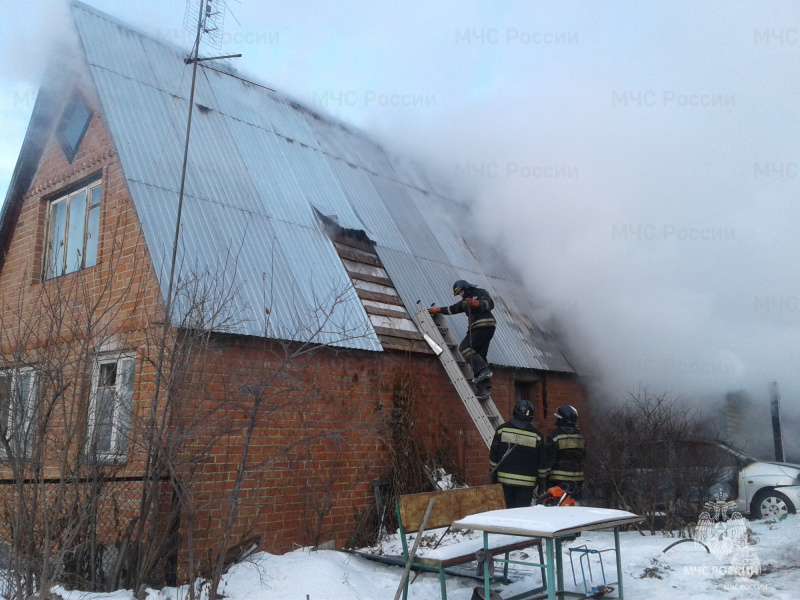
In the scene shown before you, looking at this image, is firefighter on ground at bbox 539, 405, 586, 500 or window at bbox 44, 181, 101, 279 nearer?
firefighter on ground at bbox 539, 405, 586, 500

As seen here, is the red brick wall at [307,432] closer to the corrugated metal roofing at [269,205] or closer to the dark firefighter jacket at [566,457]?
the corrugated metal roofing at [269,205]

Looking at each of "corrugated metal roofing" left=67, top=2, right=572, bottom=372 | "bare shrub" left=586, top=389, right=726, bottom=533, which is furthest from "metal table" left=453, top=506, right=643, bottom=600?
"bare shrub" left=586, top=389, right=726, bottom=533

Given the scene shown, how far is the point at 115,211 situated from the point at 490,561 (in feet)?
17.5

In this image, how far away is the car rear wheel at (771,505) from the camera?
9.11 metres

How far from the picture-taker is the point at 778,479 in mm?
9242

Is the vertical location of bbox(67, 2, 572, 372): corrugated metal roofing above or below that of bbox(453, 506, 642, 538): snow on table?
above

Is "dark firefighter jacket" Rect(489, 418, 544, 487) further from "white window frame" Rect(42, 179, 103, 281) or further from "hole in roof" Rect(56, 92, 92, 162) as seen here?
"hole in roof" Rect(56, 92, 92, 162)

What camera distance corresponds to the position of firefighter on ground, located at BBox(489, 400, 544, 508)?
707 centimetres

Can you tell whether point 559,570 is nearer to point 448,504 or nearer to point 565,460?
point 448,504

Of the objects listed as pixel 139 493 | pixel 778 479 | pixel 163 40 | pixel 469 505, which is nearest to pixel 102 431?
pixel 139 493

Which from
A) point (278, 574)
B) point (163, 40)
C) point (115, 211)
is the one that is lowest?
point (278, 574)

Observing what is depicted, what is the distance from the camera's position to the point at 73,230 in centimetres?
865

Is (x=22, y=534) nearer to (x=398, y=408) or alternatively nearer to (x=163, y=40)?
(x=398, y=408)

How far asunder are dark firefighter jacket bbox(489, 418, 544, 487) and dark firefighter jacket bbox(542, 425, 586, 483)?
0.13m
